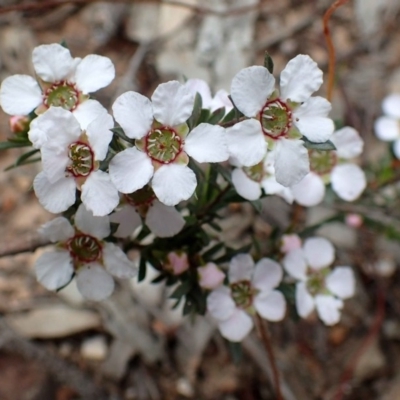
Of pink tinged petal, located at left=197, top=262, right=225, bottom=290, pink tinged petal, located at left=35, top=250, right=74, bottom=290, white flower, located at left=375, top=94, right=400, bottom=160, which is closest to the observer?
pink tinged petal, located at left=35, top=250, right=74, bottom=290

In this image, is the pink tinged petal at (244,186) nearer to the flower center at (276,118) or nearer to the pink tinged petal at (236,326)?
the flower center at (276,118)

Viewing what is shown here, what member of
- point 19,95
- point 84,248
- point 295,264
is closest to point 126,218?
point 84,248

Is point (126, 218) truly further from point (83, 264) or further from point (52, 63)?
point (52, 63)

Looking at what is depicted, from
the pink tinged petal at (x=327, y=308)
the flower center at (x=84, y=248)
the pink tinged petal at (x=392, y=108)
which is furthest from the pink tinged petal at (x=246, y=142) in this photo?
the pink tinged petal at (x=392, y=108)

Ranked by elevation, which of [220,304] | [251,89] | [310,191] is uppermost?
[251,89]

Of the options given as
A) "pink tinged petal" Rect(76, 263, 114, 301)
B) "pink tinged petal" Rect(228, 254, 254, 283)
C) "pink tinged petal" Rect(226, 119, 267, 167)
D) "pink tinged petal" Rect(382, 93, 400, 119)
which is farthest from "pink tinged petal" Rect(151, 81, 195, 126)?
"pink tinged petal" Rect(382, 93, 400, 119)

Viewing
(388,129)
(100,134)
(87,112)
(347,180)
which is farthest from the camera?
(388,129)

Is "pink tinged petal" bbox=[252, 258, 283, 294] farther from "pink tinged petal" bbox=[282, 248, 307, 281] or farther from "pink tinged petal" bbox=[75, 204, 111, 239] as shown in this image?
"pink tinged petal" bbox=[75, 204, 111, 239]
